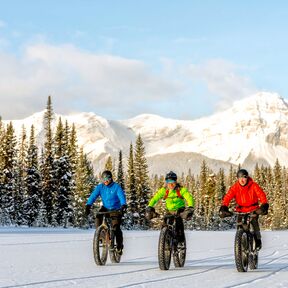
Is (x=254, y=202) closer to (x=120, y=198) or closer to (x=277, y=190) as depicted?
(x=120, y=198)

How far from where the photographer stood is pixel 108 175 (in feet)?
44.5

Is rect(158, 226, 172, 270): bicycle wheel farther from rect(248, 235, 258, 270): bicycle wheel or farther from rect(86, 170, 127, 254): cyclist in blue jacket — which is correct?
rect(86, 170, 127, 254): cyclist in blue jacket

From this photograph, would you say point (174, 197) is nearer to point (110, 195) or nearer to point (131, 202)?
point (110, 195)

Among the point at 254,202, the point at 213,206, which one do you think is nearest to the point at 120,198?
the point at 254,202

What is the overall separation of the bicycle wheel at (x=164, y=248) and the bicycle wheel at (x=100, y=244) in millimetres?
1685

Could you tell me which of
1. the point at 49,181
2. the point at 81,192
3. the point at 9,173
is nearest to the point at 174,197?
the point at 49,181

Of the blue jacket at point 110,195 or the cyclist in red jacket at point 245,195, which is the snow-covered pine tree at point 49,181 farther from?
the cyclist in red jacket at point 245,195

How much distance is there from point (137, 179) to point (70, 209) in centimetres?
1570

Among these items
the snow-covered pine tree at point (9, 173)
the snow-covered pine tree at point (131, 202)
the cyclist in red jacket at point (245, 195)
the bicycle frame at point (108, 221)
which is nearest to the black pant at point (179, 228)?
the cyclist in red jacket at point (245, 195)

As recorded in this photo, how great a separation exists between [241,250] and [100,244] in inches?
130

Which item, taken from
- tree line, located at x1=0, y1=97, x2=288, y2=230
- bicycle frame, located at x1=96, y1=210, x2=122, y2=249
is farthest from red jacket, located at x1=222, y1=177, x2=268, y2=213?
tree line, located at x1=0, y1=97, x2=288, y2=230

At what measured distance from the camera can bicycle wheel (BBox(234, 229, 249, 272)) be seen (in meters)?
11.6

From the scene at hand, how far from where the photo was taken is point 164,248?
11.8m

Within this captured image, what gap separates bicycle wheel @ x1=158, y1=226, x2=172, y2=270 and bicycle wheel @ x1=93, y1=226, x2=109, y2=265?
1685 millimetres
